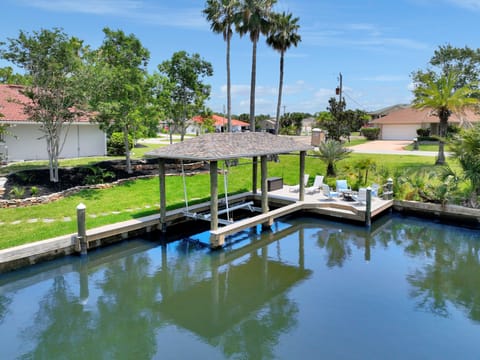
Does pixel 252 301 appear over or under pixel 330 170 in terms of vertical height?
under

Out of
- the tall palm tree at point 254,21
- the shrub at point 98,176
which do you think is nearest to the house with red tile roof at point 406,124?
the tall palm tree at point 254,21

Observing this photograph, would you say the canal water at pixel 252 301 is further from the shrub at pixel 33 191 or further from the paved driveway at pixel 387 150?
the paved driveway at pixel 387 150

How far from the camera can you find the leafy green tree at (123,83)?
1702 centimetres

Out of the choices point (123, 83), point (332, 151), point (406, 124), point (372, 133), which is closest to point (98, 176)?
point (123, 83)

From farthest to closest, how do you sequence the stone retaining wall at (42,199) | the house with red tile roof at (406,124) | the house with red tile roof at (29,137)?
the house with red tile roof at (406,124) → the house with red tile roof at (29,137) → the stone retaining wall at (42,199)

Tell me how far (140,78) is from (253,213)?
8803 millimetres

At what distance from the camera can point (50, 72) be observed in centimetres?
1449

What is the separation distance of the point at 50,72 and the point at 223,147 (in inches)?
335

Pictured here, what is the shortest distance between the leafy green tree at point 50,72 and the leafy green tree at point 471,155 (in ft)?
50.7

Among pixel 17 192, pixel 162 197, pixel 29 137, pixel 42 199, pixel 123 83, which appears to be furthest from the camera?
pixel 29 137

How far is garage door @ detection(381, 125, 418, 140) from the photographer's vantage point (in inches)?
1710

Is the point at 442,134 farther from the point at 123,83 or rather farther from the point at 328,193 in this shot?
the point at 123,83

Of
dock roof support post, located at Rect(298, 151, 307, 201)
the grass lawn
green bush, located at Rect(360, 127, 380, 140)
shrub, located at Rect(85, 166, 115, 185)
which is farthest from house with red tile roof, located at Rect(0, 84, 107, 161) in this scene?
green bush, located at Rect(360, 127, 380, 140)

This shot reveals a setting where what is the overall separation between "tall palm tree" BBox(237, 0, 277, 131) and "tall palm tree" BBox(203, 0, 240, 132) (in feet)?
2.15
